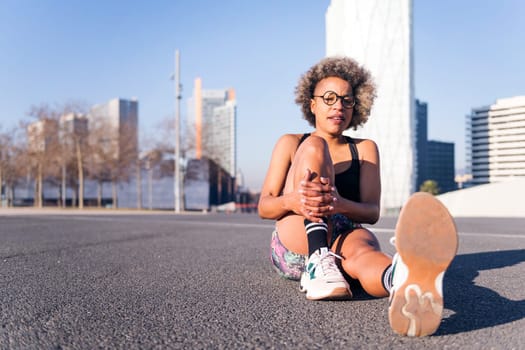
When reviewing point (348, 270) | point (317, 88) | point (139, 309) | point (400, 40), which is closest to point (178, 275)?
point (139, 309)

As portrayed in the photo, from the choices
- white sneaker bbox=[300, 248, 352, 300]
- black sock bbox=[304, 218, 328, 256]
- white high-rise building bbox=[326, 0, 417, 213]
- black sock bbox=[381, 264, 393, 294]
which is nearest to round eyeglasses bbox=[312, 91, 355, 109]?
black sock bbox=[304, 218, 328, 256]

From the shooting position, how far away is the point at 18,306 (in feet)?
6.11

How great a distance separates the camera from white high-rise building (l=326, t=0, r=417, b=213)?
4216 centimetres

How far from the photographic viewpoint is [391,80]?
4234 cm

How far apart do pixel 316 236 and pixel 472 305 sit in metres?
0.73

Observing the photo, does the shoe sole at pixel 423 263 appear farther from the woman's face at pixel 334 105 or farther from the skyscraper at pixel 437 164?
the skyscraper at pixel 437 164

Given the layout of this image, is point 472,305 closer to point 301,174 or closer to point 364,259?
point 364,259

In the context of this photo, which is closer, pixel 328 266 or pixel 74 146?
pixel 328 266

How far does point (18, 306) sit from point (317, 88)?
182cm

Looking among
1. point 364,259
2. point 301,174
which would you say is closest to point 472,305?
point 364,259

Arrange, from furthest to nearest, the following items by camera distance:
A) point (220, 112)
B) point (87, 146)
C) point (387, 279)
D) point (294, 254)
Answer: point (220, 112) < point (87, 146) < point (294, 254) < point (387, 279)

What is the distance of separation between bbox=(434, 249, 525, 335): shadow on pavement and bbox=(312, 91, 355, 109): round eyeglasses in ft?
3.59

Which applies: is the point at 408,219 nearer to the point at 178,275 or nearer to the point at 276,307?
the point at 276,307

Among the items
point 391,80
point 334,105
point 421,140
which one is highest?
point 391,80
